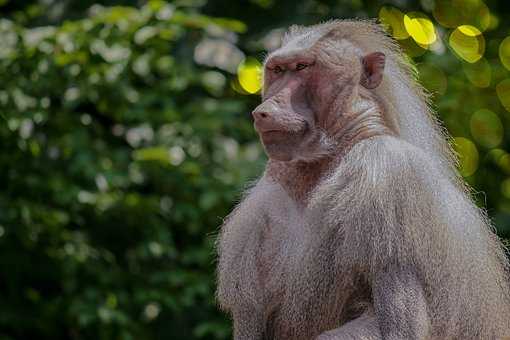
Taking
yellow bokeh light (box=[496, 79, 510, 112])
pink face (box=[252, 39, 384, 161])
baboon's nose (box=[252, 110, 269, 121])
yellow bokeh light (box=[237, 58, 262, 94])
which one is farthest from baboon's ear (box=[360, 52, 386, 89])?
yellow bokeh light (box=[496, 79, 510, 112])

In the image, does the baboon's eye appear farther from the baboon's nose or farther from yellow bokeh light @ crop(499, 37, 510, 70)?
yellow bokeh light @ crop(499, 37, 510, 70)

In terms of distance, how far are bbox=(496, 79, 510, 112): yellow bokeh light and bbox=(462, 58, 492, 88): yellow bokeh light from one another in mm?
226

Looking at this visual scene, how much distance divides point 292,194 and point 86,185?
3.14 metres

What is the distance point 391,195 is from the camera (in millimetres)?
4055

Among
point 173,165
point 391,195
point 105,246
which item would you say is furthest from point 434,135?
point 105,246

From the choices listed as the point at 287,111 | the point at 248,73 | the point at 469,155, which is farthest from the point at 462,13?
the point at 287,111

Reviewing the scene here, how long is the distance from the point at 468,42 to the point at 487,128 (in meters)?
0.76

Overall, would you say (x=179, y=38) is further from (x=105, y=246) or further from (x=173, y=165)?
(x=105, y=246)

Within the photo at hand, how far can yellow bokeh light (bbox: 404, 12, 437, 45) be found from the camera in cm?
809

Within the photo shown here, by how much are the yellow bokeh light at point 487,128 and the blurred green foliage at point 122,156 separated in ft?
2.91

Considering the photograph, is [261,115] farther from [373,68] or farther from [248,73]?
[248,73]

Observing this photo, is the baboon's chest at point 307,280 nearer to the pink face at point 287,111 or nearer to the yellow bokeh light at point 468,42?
the pink face at point 287,111

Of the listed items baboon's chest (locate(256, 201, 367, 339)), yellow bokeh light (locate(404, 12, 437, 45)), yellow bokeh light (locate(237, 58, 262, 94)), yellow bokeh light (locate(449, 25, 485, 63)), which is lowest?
yellow bokeh light (locate(449, 25, 485, 63))

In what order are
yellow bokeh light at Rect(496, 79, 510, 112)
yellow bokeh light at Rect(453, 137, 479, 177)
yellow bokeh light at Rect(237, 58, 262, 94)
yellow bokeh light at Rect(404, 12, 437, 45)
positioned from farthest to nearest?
1. yellow bokeh light at Rect(496, 79, 510, 112)
2. yellow bokeh light at Rect(453, 137, 479, 177)
3. yellow bokeh light at Rect(404, 12, 437, 45)
4. yellow bokeh light at Rect(237, 58, 262, 94)
